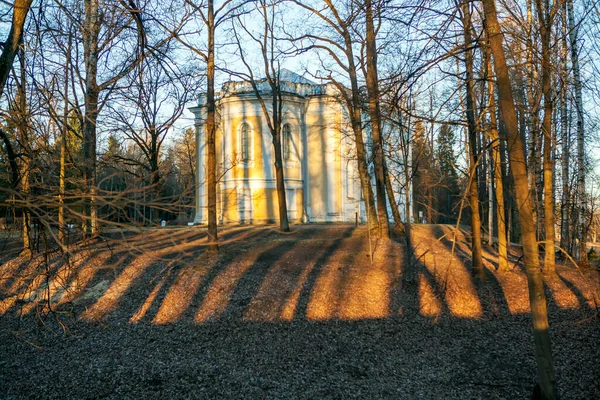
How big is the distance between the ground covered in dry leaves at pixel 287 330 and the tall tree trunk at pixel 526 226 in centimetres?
95

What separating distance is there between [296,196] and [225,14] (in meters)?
16.5

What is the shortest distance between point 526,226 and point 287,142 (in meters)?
24.9

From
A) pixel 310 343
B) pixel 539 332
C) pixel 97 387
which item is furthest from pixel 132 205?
pixel 310 343

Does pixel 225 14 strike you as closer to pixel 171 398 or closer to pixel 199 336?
pixel 199 336

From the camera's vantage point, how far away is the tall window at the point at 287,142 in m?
30.2

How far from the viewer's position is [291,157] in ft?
100

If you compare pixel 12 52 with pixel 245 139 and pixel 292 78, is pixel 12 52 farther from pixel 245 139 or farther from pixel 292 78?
pixel 292 78

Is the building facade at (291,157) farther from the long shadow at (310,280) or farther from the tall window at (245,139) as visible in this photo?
the long shadow at (310,280)

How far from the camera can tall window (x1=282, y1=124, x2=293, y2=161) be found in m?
30.2

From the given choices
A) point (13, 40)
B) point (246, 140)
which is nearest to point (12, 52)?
point (13, 40)

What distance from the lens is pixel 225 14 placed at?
15062 mm

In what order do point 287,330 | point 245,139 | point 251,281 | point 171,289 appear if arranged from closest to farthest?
1. point 287,330
2. point 171,289
3. point 251,281
4. point 245,139

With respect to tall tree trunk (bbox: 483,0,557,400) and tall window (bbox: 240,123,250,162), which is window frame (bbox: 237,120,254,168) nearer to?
tall window (bbox: 240,123,250,162)

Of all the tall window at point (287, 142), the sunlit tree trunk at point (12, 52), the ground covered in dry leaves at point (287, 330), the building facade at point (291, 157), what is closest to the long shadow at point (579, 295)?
the ground covered in dry leaves at point (287, 330)
